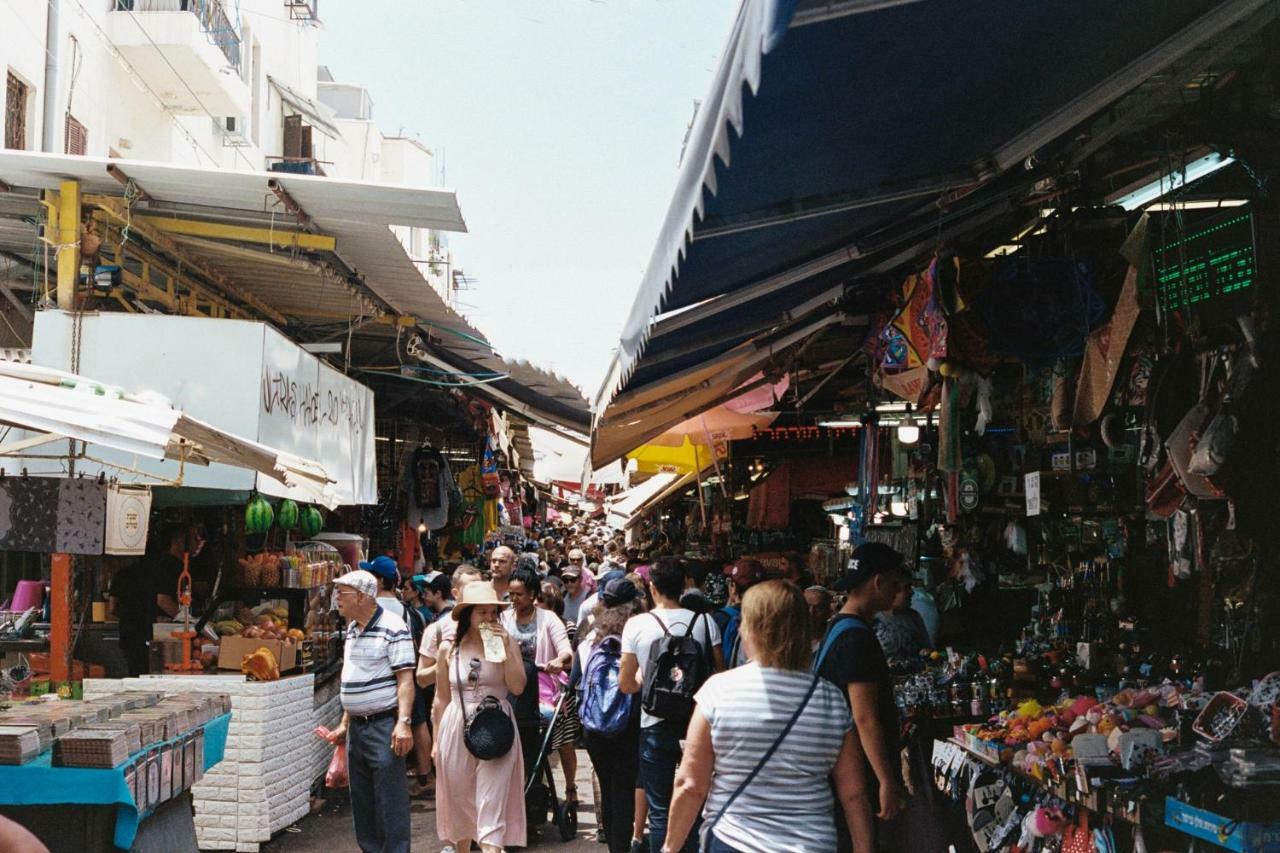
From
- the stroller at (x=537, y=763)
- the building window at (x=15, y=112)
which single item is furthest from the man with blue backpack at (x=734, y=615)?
the building window at (x=15, y=112)

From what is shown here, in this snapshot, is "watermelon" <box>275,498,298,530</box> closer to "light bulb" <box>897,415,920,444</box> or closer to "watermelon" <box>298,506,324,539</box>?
"watermelon" <box>298,506,324,539</box>

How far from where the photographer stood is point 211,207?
9172 millimetres

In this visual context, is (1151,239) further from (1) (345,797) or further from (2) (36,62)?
(2) (36,62)

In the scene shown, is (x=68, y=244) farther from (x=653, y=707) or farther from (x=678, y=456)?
(x=678, y=456)

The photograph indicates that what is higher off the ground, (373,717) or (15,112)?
(15,112)

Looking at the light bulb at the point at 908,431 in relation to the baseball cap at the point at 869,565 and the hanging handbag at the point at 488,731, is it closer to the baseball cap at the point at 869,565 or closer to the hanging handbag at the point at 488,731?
the baseball cap at the point at 869,565

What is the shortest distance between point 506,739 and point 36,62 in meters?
12.5

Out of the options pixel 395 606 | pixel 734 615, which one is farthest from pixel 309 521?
pixel 734 615

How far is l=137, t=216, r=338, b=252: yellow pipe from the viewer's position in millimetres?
9375

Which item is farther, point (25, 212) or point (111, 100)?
point (111, 100)

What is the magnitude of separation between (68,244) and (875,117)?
6684mm

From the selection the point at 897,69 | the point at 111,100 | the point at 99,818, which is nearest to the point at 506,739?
the point at 99,818

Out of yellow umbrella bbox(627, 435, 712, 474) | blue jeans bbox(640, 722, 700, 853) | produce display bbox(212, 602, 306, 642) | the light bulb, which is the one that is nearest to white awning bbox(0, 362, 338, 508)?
produce display bbox(212, 602, 306, 642)

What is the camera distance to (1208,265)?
15.9ft
